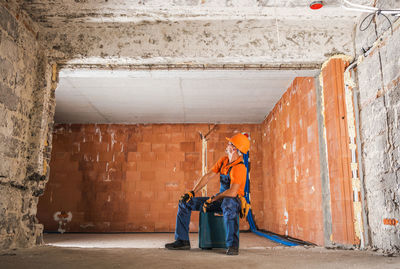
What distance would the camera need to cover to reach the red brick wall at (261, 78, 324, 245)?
13.3ft

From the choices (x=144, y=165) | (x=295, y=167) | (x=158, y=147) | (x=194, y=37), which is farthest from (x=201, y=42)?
(x=144, y=165)

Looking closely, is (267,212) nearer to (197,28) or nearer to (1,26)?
(197,28)

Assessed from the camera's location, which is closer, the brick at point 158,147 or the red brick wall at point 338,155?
the red brick wall at point 338,155

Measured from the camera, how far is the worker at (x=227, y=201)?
9.91 feet

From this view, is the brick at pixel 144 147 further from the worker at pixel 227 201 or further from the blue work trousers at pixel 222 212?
the blue work trousers at pixel 222 212

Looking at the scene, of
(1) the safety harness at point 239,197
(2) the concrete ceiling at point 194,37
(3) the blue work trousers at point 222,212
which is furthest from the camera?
(2) the concrete ceiling at point 194,37

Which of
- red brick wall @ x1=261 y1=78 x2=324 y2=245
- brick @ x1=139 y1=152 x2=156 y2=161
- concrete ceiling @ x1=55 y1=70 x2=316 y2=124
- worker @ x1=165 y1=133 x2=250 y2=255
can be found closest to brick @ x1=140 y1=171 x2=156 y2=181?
brick @ x1=139 y1=152 x2=156 y2=161

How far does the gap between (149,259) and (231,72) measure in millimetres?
2056

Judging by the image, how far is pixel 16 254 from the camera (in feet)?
8.75

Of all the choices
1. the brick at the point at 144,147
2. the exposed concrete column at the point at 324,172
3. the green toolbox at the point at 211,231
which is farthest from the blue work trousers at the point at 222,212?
the brick at the point at 144,147

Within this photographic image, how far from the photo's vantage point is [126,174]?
7.32 m

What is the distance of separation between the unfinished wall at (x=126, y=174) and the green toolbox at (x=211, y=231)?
152 inches

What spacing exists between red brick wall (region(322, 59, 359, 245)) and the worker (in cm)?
85

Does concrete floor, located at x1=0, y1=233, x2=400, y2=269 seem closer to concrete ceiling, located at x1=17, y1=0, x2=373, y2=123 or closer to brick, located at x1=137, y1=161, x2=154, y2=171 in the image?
concrete ceiling, located at x1=17, y1=0, x2=373, y2=123
